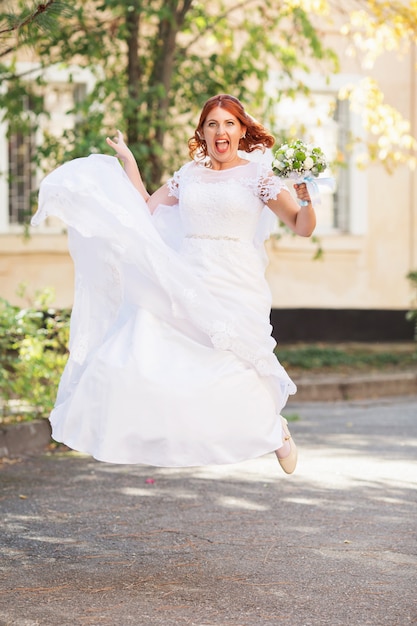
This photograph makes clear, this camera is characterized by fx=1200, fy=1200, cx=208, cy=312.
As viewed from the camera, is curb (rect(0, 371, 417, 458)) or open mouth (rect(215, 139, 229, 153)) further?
curb (rect(0, 371, 417, 458))

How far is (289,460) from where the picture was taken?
5664 mm

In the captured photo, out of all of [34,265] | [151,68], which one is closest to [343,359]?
[34,265]

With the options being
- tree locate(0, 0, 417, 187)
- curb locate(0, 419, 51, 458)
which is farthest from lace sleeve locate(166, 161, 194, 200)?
tree locate(0, 0, 417, 187)

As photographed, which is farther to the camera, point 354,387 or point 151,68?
point 354,387

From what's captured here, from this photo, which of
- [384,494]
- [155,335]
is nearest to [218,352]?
[155,335]

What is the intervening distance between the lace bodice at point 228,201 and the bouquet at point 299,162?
11 cm

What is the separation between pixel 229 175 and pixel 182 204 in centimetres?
27

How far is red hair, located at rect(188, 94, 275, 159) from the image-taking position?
5.86 m

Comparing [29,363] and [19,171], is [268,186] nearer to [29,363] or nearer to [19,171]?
[29,363]

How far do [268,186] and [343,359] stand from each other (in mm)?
9611

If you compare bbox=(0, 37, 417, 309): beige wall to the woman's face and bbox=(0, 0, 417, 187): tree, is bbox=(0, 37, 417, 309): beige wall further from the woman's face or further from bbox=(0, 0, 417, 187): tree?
the woman's face

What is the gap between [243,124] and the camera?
19.5ft

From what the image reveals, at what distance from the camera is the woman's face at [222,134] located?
5.82 meters

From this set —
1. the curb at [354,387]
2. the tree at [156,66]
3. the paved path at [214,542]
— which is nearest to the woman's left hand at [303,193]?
the paved path at [214,542]
